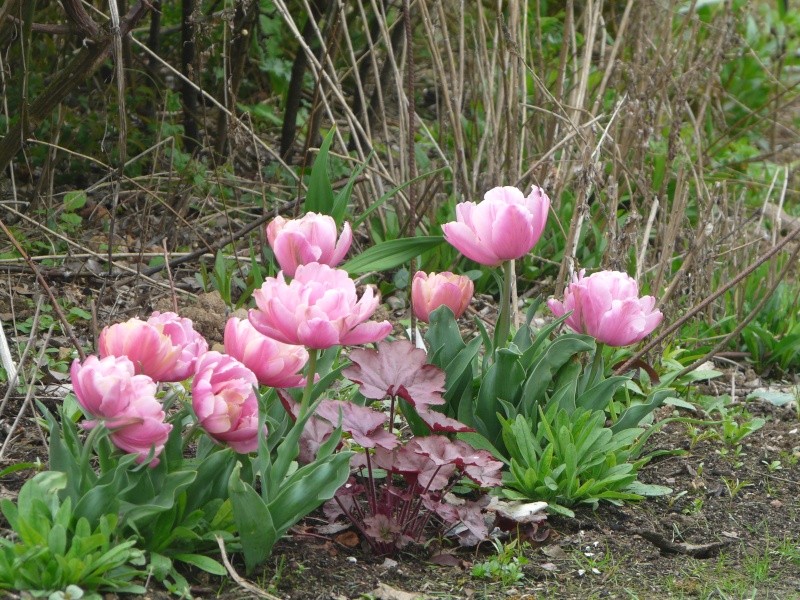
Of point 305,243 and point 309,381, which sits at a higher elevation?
point 305,243

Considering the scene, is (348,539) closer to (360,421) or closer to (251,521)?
(360,421)

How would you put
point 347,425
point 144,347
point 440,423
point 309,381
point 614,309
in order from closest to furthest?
1. point 144,347
2. point 309,381
3. point 347,425
4. point 440,423
5. point 614,309

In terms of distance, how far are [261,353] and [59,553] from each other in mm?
458

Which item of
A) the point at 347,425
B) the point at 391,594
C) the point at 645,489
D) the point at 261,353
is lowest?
the point at 645,489

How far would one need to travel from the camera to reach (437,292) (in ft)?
7.37

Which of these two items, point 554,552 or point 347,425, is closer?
point 347,425

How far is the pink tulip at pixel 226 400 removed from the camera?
1618mm

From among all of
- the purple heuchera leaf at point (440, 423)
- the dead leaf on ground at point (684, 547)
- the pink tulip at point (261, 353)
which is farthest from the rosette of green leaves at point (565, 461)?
the pink tulip at point (261, 353)

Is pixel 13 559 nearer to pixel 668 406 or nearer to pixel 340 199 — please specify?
pixel 340 199

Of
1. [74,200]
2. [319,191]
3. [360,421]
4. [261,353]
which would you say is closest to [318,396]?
[360,421]

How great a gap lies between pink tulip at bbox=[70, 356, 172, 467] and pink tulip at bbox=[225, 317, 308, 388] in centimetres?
20

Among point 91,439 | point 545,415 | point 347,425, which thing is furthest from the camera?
point 545,415

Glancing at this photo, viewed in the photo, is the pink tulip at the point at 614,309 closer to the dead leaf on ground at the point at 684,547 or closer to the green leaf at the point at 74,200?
the dead leaf on ground at the point at 684,547

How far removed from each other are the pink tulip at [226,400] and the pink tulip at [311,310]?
9 cm
